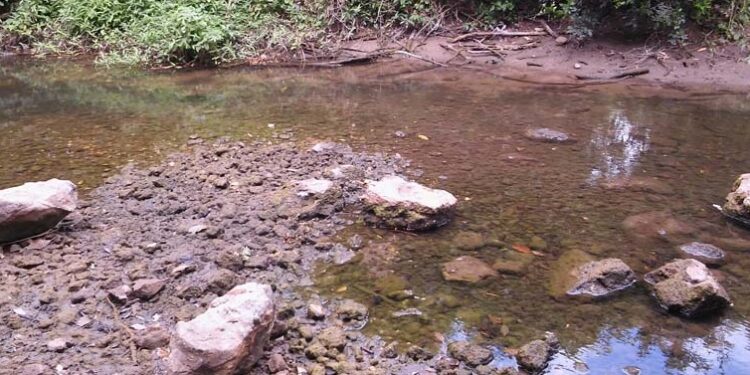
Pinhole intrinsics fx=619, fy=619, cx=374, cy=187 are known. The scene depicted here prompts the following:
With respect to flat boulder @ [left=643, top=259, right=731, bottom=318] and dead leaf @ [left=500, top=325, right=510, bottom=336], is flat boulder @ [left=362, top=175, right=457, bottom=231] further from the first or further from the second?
flat boulder @ [left=643, top=259, right=731, bottom=318]

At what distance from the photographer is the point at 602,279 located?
3.21m

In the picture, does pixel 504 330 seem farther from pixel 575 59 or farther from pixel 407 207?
pixel 575 59

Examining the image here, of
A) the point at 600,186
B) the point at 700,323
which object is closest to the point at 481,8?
the point at 600,186

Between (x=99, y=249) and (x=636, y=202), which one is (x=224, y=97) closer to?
(x=99, y=249)

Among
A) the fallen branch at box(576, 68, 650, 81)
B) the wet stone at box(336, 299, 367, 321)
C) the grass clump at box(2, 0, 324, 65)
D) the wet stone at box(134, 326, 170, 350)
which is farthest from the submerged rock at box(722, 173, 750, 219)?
the grass clump at box(2, 0, 324, 65)

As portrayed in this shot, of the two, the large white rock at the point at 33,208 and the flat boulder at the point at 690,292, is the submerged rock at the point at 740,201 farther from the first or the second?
the large white rock at the point at 33,208

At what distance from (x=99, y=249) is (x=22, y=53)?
31.3ft

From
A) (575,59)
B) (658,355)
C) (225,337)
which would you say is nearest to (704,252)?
(658,355)

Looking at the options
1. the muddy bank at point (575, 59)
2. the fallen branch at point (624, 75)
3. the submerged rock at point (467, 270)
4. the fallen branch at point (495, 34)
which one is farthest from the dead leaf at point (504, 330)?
the fallen branch at point (495, 34)

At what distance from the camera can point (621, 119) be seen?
6.48m

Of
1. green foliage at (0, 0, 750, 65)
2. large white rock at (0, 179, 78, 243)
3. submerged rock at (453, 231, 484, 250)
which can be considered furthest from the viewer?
green foliage at (0, 0, 750, 65)

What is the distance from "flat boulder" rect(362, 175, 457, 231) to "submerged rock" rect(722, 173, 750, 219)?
72.4 inches

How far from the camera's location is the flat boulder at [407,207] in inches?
148

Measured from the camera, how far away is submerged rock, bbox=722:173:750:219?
3.94 meters
